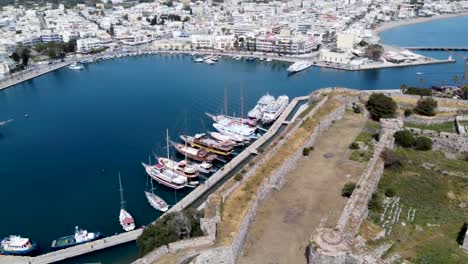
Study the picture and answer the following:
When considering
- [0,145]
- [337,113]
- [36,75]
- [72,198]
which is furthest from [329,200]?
[36,75]

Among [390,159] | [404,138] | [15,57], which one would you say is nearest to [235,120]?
[404,138]

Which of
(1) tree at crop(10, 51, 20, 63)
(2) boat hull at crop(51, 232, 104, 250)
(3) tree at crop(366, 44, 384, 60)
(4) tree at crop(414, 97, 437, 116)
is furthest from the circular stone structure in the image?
(1) tree at crop(10, 51, 20, 63)

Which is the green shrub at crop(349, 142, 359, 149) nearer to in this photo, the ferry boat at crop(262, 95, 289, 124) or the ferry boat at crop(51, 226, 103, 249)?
the ferry boat at crop(51, 226, 103, 249)

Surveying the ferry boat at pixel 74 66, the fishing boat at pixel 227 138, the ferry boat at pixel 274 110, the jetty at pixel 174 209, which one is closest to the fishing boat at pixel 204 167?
the jetty at pixel 174 209

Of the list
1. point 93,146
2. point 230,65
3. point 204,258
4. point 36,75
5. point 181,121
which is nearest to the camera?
point 204,258

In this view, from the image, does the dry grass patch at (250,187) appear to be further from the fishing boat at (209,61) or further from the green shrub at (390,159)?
the fishing boat at (209,61)

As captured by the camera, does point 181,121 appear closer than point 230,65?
Yes

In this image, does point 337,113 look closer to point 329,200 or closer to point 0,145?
point 329,200
